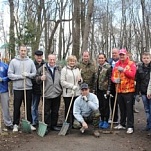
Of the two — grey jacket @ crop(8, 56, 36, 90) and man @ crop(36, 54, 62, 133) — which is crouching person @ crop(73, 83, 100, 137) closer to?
man @ crop(36, 54, 62, 133)

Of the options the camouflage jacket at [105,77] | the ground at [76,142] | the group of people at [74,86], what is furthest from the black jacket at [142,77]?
the ground at [76,142]

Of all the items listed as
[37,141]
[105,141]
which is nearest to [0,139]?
[37,141]

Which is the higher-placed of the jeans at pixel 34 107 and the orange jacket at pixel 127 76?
the orange jacket at pixel 127 76

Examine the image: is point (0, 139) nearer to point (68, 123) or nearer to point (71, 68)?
point (68, 123)

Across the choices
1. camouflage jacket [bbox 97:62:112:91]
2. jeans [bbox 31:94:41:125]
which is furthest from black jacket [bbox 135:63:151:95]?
jeans [bbox 31:94:41:125]

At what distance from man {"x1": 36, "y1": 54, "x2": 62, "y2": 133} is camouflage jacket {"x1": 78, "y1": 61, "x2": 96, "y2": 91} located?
659mm

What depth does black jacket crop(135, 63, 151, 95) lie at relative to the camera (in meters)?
7.28

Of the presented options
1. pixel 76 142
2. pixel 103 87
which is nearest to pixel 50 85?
pixel 103 87

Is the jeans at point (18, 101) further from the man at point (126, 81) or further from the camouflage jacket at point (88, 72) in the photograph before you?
the man at point (126, 81)

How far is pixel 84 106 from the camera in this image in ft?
24.0

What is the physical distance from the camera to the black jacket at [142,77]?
23.9ft

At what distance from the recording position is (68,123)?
7.42m

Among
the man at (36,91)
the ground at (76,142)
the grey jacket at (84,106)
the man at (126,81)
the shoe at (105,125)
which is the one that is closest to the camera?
the ground at (76,142)

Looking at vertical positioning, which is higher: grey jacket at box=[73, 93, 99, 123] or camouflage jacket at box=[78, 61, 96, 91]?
camouflage jacket at box=[78, 61, 96, 91]
